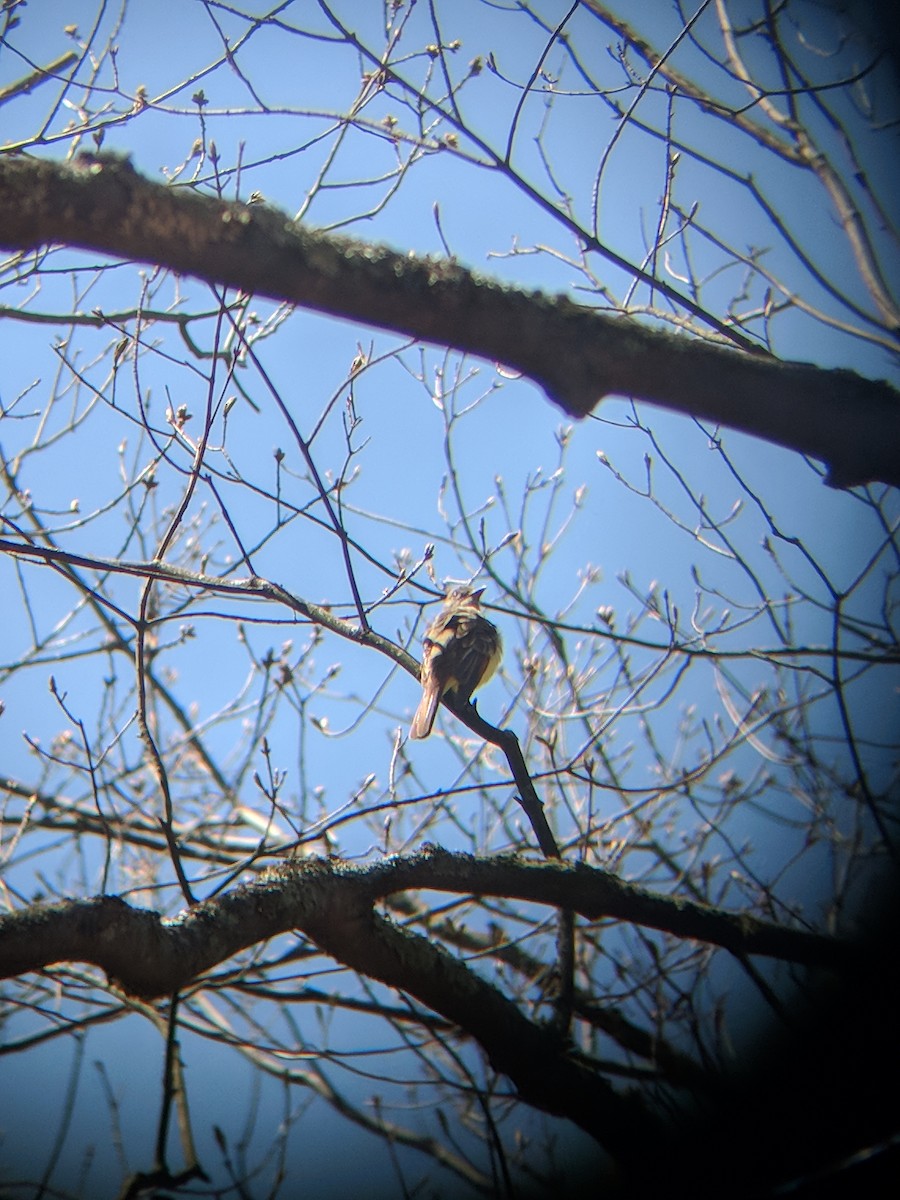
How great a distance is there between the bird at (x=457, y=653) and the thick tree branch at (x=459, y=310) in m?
2.16

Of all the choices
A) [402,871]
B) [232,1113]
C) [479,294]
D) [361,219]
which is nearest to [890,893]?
[402,871]

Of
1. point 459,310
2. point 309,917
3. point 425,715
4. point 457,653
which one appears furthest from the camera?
point 457,653

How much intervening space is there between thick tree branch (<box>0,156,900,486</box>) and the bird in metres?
2.16

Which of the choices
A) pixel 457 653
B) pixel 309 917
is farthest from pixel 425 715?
pixel 309 917

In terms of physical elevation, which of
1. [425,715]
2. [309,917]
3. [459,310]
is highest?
[425,715]

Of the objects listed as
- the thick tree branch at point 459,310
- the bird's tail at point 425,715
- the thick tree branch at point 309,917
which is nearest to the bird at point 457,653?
the bird's tail at point 425,715

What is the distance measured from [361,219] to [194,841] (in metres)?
3.10

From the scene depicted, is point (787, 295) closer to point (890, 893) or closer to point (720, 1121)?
point (890, 893)

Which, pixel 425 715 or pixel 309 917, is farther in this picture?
pixel 425 715

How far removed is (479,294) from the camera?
62.3 inches

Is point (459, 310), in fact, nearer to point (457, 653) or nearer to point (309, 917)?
point (309, 917)

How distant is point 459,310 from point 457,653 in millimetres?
2729

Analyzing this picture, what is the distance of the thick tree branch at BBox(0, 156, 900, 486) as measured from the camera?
142 cm

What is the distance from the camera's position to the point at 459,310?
1.57 metres
